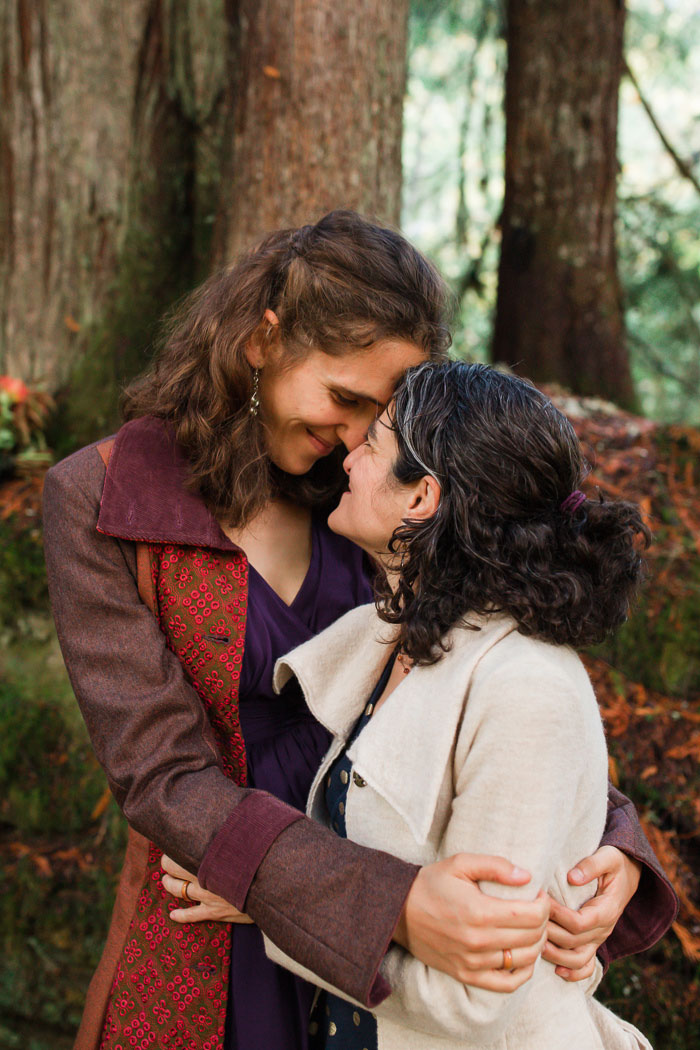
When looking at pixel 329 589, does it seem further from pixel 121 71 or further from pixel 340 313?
pixel 121 71

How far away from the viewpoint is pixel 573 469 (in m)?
1.62

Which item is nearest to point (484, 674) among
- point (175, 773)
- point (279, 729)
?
point (175, 773)

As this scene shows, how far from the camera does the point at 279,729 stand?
1990 mm

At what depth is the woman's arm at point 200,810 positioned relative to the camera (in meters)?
1.37

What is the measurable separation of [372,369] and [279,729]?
0.87 metres

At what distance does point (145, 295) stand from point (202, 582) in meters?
2.08

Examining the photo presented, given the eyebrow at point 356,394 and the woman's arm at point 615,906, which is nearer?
the woman's arm at point 615,906

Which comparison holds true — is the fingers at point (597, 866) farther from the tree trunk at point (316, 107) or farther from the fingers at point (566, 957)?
the tree trunk at point (316, 107)

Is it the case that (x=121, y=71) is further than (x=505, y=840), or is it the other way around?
(x=121, y=71)

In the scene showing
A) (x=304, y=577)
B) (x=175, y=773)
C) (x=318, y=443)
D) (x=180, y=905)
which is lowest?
(x=180, y=905)

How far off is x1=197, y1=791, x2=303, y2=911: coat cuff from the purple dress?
352mm

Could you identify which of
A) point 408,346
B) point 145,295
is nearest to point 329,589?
point 408,346

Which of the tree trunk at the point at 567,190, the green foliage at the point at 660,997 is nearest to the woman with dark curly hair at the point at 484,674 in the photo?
the green foliage at the point at 660,997

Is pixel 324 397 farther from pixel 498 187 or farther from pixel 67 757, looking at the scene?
pixel 498 187
